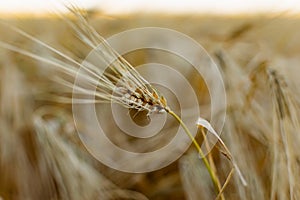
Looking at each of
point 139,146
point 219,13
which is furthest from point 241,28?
point 139,146

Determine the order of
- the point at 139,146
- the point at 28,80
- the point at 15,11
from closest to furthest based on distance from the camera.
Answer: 1. the point at 15,11
2. the point at 139,146
3. the point at 28,80

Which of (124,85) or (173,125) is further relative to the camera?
(173,125)

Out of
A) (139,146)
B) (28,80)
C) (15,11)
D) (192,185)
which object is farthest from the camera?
(28,80)

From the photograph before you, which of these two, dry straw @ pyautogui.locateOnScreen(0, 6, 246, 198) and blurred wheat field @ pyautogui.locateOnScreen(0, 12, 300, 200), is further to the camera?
blurred wheat field @ pyautogui.locateOnScreen(0, 12, 300, 200)

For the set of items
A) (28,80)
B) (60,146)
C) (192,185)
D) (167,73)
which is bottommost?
(192,185)

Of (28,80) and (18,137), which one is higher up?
(28,80)

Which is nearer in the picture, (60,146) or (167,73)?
(60,146)

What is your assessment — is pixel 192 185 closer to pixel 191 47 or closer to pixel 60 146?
pixel 60 146

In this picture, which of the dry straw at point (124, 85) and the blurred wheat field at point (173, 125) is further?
the blurred wheat field at point (173, 125)
